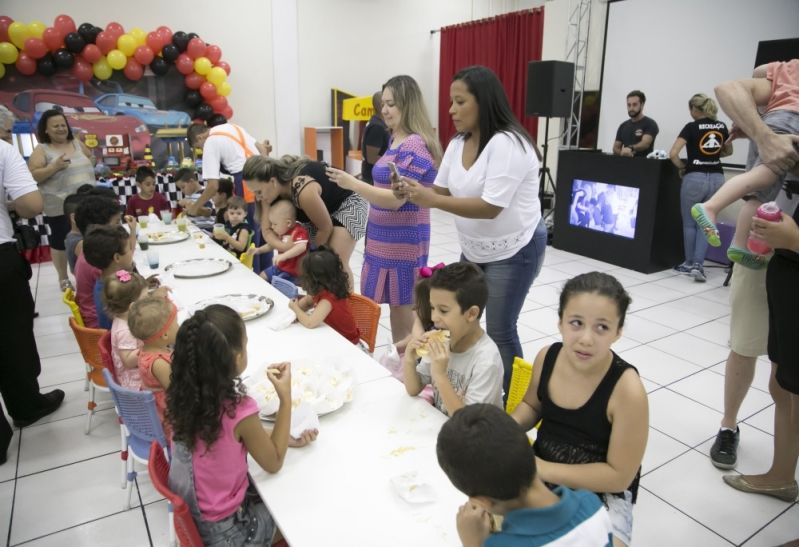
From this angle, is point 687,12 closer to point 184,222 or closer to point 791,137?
point 791,137

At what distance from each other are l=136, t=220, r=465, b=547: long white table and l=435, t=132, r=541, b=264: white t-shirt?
0.73m

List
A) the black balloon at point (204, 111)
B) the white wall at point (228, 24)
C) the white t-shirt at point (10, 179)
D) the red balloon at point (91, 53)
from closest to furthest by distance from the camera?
the white t-shirt at point (10, 179), the red balloon at point (91, 53), the white wall at point (228, 24), the black balloon at point (204, 111)

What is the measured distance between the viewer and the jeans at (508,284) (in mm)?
2279

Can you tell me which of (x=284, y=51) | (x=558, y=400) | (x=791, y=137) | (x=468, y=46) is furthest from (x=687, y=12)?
(x=558, y=400)

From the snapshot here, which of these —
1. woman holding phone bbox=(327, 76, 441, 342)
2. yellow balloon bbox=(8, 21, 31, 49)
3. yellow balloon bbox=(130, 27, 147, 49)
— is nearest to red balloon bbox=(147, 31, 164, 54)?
yellow balloon bbox=(130, 27, 147, 49)

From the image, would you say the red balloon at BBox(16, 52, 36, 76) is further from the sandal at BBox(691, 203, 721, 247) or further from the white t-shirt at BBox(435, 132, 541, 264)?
the sandal at BBox(691, 203, 721, 247)

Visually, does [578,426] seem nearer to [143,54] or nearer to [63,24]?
[143,54]

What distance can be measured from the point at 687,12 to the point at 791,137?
5135 mm

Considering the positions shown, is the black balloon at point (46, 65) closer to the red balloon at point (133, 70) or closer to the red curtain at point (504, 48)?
the red balloon at point (133, 70)

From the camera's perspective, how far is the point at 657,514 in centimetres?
222

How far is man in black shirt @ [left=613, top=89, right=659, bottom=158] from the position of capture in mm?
5984

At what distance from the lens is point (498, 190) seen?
2100 mm

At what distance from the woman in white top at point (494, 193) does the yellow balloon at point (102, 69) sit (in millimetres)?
5982

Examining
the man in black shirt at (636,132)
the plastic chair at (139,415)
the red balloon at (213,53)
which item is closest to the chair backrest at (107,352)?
the plastic chair at (139,415)
